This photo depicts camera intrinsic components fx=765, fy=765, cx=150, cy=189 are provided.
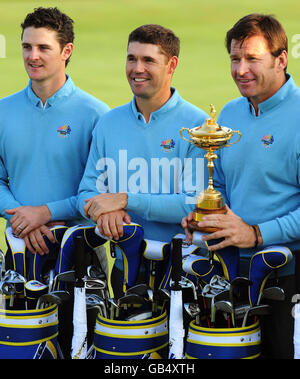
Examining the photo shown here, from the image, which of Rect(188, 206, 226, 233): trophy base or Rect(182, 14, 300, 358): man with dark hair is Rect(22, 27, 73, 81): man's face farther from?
Rect(188, 206, 226, 233): trophy base

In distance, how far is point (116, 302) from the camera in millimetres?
2783

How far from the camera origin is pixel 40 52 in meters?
3.19

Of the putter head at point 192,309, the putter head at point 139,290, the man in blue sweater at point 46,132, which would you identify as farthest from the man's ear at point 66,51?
the putter head at point 192,309

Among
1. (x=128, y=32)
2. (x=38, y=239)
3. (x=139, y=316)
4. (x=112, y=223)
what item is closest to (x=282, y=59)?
(x=112, y=223)

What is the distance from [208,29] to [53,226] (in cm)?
976

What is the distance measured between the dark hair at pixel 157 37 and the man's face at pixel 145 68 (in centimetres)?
2

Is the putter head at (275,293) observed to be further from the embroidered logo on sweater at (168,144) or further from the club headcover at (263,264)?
the embroidered logo on sweater at (168,144)

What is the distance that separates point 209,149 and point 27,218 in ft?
2.87

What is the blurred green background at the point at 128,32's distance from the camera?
919 centimetres

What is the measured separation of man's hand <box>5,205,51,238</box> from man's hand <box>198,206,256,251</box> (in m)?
0.76

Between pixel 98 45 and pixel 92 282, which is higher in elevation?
pixel 98 45

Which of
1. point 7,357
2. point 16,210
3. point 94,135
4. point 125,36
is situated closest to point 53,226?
point 16,210

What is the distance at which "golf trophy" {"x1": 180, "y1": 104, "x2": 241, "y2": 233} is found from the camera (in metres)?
2.64
